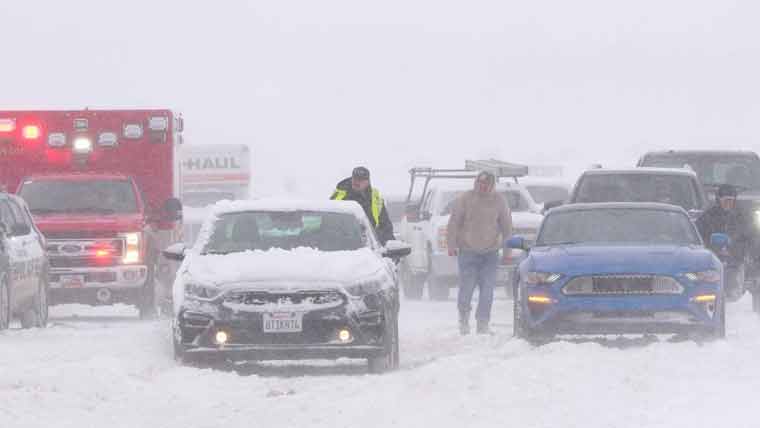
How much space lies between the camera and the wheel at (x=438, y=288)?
29375 millimetres

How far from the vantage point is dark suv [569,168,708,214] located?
2403 cm

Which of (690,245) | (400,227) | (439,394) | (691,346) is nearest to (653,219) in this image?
(690,245)

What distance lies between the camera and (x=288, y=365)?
16.6m

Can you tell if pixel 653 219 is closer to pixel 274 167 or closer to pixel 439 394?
pixel 439 394

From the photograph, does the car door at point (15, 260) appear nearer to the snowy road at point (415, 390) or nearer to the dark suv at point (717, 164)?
the snowy road at point (415, 390)

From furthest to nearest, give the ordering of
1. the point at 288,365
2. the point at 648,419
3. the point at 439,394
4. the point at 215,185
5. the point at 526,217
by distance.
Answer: the point at 215,185, the point at 526,217, the point at 288,365, the point at 439,394, the point at 648,419

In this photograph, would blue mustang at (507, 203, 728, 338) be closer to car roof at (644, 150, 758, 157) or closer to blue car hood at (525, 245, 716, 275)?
blue car hood at (525, 245, 716, 275)

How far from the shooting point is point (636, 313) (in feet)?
53.4

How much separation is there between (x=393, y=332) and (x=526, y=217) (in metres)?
13.1

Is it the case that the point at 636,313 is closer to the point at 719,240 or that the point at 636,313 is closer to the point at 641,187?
the point at 719,240

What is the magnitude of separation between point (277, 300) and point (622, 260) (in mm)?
3088

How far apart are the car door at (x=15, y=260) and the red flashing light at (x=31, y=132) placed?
518cm

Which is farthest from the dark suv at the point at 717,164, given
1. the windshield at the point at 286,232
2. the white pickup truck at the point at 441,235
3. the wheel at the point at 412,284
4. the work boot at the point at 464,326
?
the windshield at the point at 286,232

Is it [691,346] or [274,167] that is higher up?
[691,346]
